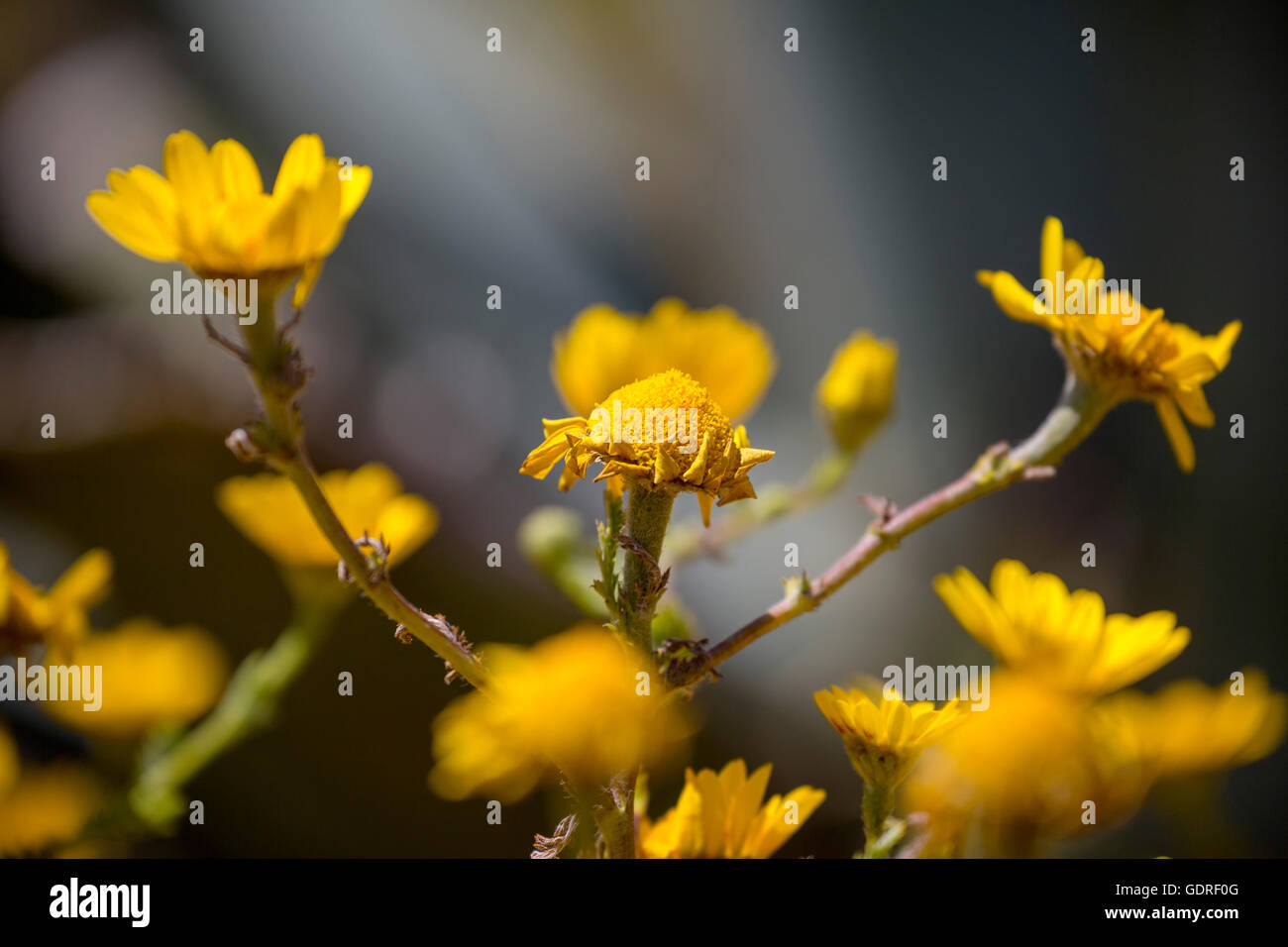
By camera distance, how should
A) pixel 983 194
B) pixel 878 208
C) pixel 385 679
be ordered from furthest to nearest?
pixel 878 208, pixel 983 194, pixel 385 679

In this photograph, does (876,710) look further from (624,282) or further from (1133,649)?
(624,282)

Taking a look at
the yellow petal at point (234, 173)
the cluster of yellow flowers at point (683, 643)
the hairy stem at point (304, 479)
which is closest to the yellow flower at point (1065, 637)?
the cluster of yellow flowers at point (683, 643)

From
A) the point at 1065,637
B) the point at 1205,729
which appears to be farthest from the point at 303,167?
the point at 1205,729

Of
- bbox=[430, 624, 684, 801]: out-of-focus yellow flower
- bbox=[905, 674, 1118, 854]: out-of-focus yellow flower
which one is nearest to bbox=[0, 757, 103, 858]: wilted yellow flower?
bbox=[430, 624, 684, 801]: out-of-focus yellow flower

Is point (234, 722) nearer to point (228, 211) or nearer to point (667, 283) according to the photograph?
point (228, 211)

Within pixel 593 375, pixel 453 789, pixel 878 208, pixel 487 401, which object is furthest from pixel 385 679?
pixel 878 208

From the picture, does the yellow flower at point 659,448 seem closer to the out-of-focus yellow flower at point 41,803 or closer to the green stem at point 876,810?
the green stem at point 876,810
